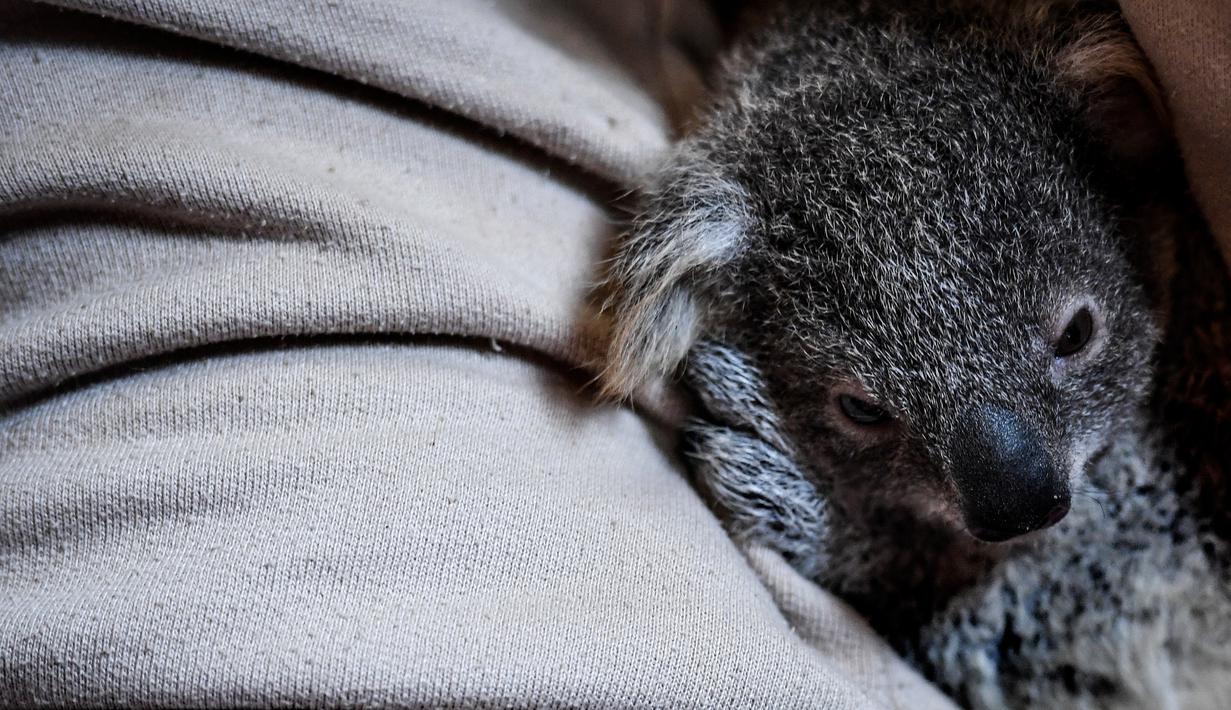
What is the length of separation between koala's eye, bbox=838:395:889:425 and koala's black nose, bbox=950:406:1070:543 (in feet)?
0.49

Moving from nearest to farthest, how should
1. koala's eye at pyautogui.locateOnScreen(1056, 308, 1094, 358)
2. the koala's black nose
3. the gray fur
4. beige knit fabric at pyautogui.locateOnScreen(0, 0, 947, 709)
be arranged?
beige knit fabric at pyautogui.locateOnScreen(0, 0, 947, 709) < the koala's black nose < koala's eye at pyautogui.locateOnScreen(1056, 308, 1094, 358) < the gray fur

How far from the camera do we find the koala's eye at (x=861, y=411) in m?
1.50

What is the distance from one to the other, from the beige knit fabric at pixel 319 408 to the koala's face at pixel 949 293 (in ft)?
1.02

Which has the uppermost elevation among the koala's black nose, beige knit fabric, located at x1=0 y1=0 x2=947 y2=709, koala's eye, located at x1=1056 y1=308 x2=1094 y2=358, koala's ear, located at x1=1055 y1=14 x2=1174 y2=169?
koala's ear, located at x1=1055 y1=14 x2=1174 y2=169

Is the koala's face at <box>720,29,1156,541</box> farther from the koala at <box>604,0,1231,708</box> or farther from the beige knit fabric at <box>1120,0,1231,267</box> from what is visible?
the beige knit fabric at <box>1120,0,1231,267</box>

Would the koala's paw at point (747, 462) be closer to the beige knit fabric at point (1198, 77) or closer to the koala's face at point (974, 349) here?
the koala's face at point (974, 349)

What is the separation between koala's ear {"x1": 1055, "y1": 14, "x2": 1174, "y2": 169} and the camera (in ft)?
4.87

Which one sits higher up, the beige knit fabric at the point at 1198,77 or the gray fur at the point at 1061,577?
the beige knit fabric at the point at 1198,77

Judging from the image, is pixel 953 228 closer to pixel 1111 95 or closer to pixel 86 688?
pixel 1111 95

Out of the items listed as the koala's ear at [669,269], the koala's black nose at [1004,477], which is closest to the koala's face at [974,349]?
the koala's black nose at [1004,477]

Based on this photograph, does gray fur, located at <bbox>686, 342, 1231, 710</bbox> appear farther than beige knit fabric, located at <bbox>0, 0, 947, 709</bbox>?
Yes

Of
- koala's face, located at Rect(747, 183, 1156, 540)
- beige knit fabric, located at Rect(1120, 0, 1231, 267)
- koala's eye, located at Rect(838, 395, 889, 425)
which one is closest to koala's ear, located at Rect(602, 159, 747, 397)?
koala's face, located at Rect(747, 183, 1156, 540)

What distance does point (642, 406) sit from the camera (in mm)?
1601

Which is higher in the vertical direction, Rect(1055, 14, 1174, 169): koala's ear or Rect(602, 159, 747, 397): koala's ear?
Rect(1055, 14, 1174, 169): koala's ear
